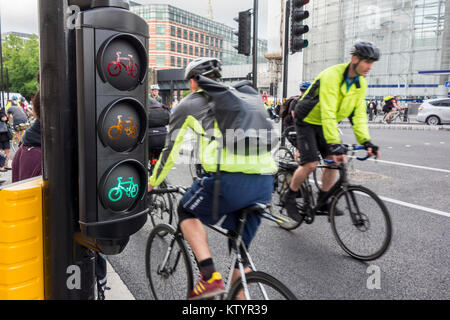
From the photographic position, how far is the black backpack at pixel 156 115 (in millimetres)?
5645

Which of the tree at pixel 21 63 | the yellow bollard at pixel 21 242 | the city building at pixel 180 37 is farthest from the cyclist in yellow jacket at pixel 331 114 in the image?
the city building at pixel 180 37

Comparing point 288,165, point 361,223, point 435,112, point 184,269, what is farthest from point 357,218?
point 435,112

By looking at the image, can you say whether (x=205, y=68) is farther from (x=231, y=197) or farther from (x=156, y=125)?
(x=156, y=125)

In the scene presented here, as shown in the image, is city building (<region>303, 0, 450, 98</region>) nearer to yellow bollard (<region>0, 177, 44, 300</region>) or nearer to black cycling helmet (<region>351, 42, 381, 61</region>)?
black cycling helmet (<region>351, 42, 381, 61</region>)

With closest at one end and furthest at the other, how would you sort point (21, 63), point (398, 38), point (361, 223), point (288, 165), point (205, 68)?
point (205, 68) < point (361, 223) < point (288, 165) < point (398, 38) < point (21, 63)

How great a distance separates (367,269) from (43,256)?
2.88 meters

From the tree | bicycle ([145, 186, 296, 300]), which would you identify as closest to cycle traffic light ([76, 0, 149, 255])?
bicycle ([145, 186, 296, 300])

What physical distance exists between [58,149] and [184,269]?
3.98ft

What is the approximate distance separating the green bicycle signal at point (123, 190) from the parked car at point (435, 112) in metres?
24.3

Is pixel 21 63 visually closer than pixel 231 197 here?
No

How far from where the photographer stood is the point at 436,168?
8.96 m

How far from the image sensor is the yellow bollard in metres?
1.94

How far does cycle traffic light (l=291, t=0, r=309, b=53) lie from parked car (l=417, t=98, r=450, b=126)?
54.8 feet

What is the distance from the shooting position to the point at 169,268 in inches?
112
